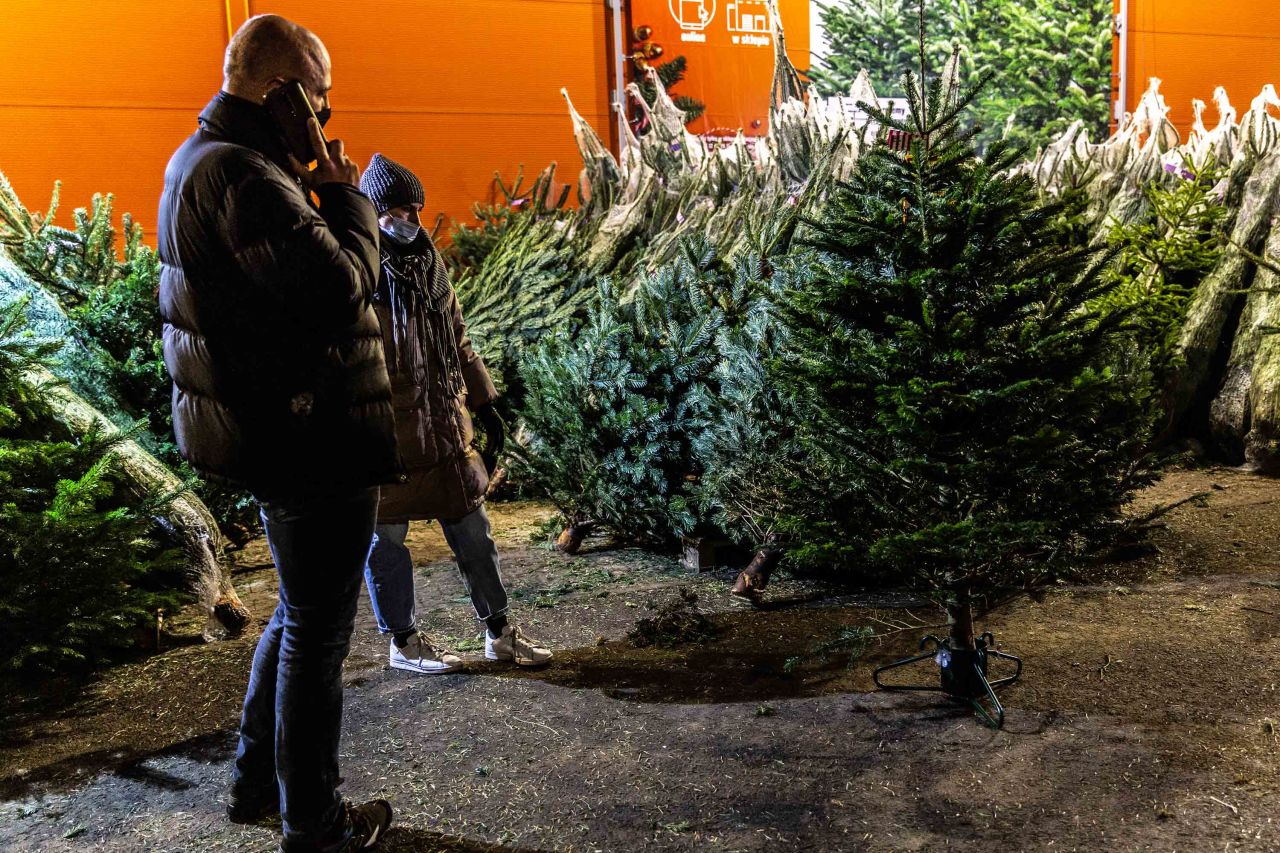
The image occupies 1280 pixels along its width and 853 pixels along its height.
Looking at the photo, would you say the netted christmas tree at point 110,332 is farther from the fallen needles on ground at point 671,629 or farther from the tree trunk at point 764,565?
the tree trunk at point 764,565

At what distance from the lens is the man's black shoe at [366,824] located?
268 centimetres

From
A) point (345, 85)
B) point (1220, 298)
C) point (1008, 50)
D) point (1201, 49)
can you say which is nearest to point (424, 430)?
point (1220, 298)

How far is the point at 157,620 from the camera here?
4.55 metres

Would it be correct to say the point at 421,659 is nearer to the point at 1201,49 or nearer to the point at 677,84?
the point at 677,84

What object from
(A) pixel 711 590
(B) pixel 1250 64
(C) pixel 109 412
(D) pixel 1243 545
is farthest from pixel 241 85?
(B) pixel 1250 64

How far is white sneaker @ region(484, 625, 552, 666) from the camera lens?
4.06 metres

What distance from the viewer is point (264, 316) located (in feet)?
7.70

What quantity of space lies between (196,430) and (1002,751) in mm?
2380

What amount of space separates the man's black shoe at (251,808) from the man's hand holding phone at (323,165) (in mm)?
1656

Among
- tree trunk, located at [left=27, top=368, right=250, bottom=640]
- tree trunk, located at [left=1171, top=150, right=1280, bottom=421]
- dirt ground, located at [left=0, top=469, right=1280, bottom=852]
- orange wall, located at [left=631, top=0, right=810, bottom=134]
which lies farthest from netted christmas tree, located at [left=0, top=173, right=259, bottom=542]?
tree trunk, located at [left=1171, top=150, right=1280, bottom=421]

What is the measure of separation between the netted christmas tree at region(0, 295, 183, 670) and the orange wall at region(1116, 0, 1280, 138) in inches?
502

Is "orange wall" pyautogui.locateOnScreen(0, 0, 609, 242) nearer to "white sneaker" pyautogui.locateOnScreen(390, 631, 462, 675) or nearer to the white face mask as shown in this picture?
the white face mask

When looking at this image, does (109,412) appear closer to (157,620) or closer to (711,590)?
(157,620)

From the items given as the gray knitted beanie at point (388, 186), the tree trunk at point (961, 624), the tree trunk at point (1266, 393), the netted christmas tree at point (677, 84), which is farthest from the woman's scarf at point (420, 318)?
the netted christmas tree at point (677, 84)
